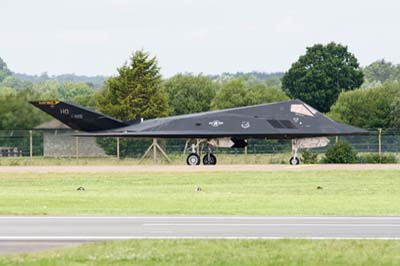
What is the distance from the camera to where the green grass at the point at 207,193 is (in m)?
19.4

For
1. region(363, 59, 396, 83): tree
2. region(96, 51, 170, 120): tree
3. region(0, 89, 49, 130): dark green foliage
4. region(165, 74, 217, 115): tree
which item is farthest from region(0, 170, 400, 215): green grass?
region(363, 59, 396, 83): tree

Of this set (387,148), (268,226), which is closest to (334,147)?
(387,148)

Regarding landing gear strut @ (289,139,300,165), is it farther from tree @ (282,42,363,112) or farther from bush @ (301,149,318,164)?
tree @ (282,42,363,112)

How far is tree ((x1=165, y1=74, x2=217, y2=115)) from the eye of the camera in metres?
74.1

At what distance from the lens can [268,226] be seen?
1580 centimetres

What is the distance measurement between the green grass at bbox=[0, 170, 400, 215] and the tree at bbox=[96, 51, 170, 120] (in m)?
20.5

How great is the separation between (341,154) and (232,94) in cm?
2506

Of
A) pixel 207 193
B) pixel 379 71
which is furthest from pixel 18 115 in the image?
pixel 379 71

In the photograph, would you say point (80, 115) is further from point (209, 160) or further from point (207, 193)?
point (207, 193)

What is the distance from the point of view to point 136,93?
2168 inches

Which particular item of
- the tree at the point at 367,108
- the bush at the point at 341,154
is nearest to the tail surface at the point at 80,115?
the bush at the point at 341,154

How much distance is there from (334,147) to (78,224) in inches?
1073

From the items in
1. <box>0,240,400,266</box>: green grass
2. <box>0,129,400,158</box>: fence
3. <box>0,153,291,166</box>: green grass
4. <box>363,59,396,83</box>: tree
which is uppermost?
<box>363,59,396,83</box>: tree

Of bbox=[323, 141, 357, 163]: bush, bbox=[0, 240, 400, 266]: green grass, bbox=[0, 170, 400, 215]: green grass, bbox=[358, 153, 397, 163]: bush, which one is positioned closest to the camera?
bbox=[0, 240, 400, 266]: green grass
